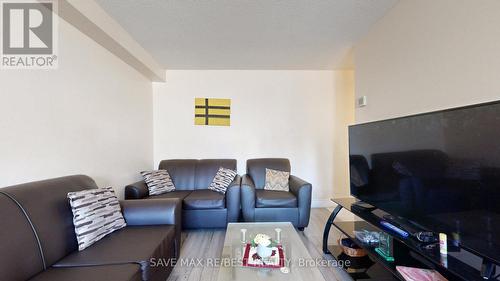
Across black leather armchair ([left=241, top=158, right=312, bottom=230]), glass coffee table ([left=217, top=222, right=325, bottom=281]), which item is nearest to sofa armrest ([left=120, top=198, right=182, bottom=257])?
glass coffee table ([left=217, top=222, right=325, bottom=281])

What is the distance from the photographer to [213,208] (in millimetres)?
2592

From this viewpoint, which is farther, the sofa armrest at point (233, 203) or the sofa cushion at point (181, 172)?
the sofa cushion at point (181, 172)

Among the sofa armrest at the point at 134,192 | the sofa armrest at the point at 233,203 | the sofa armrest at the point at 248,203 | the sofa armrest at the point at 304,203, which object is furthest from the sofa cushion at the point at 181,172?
the sofa armrest at the point at 304,203

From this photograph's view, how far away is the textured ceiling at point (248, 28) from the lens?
1.89 m

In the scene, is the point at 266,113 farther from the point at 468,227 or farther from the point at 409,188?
the point at 468,227

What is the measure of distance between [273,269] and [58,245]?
4.44 feet

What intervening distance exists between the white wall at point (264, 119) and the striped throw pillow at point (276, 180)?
0.60 metres

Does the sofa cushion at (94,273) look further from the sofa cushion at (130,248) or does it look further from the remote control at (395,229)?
the remote control at (395,229)

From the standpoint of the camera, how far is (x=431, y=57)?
5.16 feet

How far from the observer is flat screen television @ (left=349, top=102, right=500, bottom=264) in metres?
0.93

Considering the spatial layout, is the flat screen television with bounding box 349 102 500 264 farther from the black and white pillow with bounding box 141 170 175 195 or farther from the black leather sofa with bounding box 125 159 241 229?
the black and white pillow with bounding box 141 170 175 195

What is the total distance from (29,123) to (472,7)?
3026 mm

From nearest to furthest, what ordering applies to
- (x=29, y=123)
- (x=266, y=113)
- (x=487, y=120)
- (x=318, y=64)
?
1. (x=487, y=120)
2. (x=29, y=123)
3. (x=318, y=64)
4. (x=266, y=113)

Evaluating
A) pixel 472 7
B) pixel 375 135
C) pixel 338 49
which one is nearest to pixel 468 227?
pixel 375 135
